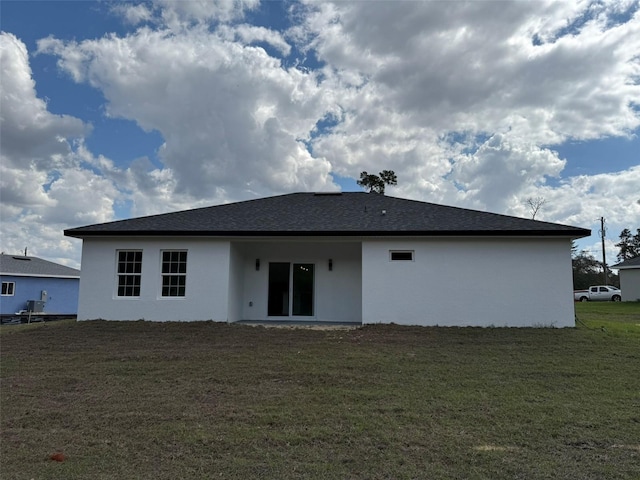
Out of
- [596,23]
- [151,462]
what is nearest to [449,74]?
[596,23]

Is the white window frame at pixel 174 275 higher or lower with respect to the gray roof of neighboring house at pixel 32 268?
lower

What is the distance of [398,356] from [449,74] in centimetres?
1008

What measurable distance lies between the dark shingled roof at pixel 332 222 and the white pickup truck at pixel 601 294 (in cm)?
2824

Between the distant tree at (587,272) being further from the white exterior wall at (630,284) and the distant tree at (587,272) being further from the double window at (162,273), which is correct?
the double window at (162,273)

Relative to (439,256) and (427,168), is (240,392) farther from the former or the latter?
(427,168)

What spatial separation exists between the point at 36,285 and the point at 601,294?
1693 inches

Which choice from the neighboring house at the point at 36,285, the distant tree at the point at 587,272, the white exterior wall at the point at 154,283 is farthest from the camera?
the distant tree at the point at 587,272

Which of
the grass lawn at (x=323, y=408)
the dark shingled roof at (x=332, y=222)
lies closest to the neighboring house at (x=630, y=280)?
the dark shingled roof at (x=332, y=222)

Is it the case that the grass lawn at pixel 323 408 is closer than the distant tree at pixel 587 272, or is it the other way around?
the grass lawn at pixel 323 408

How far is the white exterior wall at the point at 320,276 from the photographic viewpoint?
1473 cm

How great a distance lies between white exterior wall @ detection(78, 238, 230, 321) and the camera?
13195 millimetres

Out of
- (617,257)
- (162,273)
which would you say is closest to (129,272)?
(162,273)

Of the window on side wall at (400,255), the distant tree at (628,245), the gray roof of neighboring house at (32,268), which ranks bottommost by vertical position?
the window on side wall at (400,255)

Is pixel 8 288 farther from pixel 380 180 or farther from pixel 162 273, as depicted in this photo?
Result: pixel 380 180
